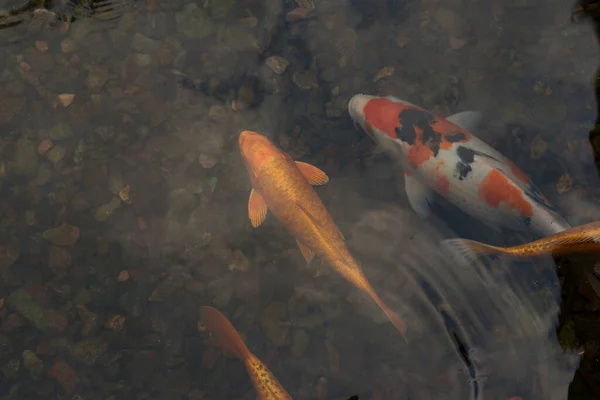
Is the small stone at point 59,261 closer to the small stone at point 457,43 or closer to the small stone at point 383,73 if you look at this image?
the small stone at point 383,73

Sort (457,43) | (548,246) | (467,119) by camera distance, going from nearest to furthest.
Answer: (548,246) < (467,119) < (457,43)

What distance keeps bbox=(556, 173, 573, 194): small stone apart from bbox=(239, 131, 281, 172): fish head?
2068mm

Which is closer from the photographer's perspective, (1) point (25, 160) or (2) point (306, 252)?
(2) point (306, 252)

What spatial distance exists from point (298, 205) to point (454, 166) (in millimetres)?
1176

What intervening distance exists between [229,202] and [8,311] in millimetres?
1800

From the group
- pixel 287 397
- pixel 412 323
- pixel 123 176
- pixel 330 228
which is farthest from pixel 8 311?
pixel 412 323

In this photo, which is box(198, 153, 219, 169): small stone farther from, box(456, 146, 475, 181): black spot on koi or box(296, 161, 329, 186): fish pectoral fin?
box(456, 146, 475, 181): black spot on koi

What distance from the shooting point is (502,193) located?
11.6 feet

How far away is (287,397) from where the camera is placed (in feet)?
10.9

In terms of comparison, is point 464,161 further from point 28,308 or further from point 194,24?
point 28,308

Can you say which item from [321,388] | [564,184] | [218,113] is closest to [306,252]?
[321,388]

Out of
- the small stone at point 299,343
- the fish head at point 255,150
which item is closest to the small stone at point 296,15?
the fish head at point 255,150

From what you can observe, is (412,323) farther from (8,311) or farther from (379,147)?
(8,311)

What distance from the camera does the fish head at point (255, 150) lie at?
3771 millimetres
